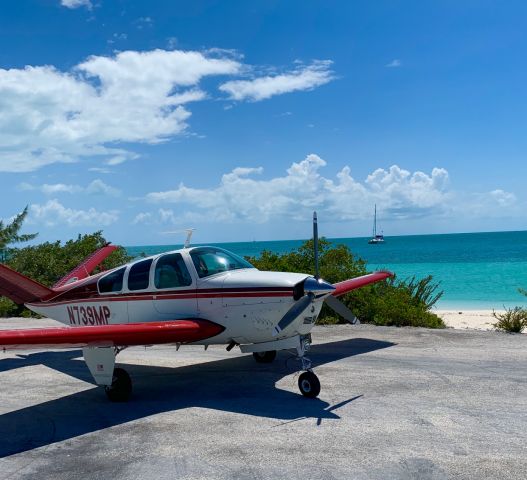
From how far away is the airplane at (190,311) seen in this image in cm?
807

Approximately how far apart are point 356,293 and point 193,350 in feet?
20.4

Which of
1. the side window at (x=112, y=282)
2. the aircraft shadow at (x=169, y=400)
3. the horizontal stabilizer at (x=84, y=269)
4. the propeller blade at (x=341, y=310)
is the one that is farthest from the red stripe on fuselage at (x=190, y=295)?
the propeller blade at (x=341, y=310)

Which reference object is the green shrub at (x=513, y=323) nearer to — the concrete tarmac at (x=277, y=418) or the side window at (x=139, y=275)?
the concrete tarmac at (x=277, y=418)

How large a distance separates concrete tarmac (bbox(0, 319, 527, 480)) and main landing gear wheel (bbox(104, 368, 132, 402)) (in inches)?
6.6

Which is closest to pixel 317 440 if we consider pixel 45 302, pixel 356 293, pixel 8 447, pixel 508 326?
pixel 8 447

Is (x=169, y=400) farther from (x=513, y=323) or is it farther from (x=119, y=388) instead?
(x=513, y=323)

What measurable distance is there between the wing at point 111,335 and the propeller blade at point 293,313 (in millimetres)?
1273

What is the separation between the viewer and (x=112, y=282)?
1056cm

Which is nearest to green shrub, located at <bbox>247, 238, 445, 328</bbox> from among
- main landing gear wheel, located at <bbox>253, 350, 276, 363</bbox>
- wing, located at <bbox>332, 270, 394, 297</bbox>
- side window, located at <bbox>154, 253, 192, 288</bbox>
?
wing, located at <bbox>332, 270, 394, 297</bbox>

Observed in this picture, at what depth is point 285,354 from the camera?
12125 millimetres

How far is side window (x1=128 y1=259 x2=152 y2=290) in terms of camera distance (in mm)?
10023

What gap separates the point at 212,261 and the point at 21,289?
17.4 ft

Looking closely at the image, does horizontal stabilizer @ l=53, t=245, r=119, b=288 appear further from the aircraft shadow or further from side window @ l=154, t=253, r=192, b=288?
side window @ l=154, t=253, r=192, b=288

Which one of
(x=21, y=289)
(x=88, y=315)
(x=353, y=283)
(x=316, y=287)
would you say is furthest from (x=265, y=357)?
(x=21, y=289)
